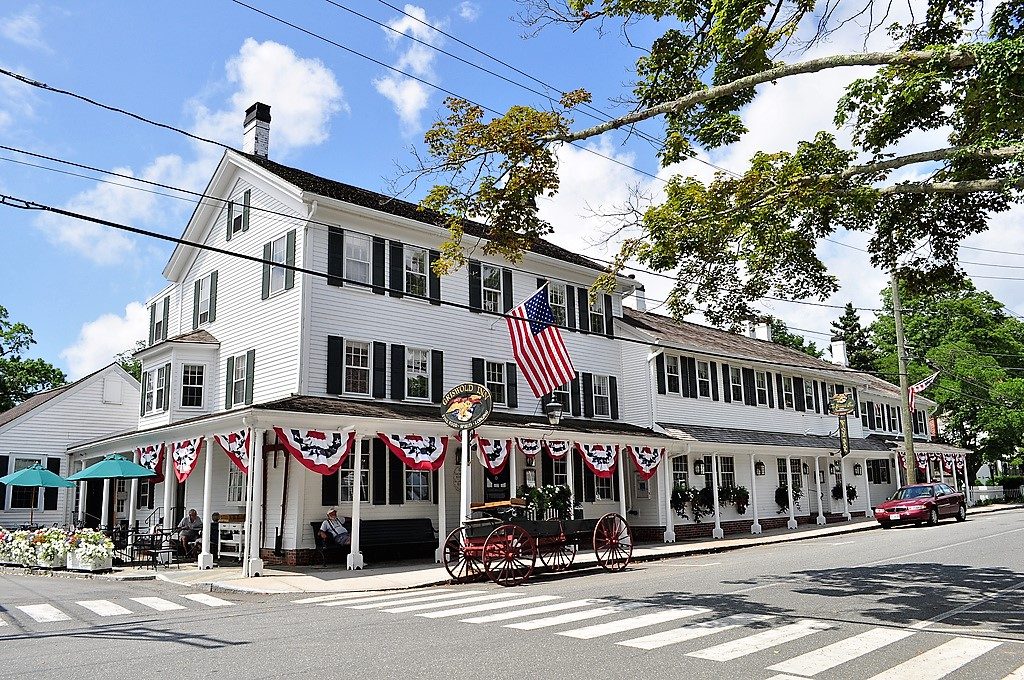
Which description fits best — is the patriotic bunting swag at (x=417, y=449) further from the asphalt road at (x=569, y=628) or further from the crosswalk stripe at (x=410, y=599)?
the crosswalk stripe at (x=410, y=599)

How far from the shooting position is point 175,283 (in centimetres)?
2758

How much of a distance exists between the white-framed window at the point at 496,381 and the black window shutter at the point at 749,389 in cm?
1166

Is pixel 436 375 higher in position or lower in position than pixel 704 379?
lower

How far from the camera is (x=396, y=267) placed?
866 inches

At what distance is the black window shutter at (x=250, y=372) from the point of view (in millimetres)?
21422

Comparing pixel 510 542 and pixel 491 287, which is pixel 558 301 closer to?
pixel 491 287

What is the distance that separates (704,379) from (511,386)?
8.81 meters

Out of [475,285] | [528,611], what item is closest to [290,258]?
[475,285]

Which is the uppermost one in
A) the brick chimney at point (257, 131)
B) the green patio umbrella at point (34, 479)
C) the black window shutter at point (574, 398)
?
the brick chimney at point (257, 131)

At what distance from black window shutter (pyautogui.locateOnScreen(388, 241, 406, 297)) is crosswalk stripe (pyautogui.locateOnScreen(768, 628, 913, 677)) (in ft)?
50.7

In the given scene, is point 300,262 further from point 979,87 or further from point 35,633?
point 979,87

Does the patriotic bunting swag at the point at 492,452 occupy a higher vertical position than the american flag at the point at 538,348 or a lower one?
lower

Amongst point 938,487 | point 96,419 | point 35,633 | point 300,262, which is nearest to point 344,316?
point 300,262

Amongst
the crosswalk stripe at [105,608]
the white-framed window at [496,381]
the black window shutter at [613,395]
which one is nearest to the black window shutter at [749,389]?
the black window shutter at [613,395]
